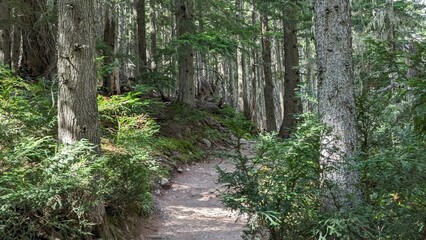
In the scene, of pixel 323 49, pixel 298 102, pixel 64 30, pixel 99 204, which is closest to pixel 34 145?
pixel 99 204

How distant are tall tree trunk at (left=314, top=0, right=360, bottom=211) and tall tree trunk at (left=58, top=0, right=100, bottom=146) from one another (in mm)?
2766

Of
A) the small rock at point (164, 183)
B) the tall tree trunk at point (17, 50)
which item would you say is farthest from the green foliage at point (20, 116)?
the tall tree trunk at point (17, 50)

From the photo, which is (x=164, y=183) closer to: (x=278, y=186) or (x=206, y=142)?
(x=206, y=142)

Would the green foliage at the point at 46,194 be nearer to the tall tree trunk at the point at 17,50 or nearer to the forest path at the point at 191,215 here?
the forest path at the point at 191,215

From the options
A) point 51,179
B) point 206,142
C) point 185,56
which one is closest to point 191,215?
point 51,179

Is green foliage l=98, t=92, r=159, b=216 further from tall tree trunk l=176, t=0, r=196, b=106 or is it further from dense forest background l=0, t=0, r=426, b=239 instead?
tall tree trunk l=176, t=0, r=196, b=106

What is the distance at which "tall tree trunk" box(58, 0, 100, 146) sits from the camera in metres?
4.20

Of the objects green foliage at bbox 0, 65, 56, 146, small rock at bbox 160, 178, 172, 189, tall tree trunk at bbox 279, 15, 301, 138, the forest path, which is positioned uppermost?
tall tree trunk at bbox 279, 15, 301, 138

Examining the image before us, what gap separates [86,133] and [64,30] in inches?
49.1

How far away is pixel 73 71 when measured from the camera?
421 centimetres

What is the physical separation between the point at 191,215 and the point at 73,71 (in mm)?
3648

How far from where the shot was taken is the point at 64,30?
4223 mm

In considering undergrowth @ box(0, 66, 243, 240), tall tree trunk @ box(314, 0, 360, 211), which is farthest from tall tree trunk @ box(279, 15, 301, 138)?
tall tree trunk @ box(314, 0, 360, 211)

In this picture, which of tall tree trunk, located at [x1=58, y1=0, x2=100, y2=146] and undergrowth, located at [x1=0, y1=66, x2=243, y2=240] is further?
tall tree trunk, located at [x1=58, y1=0, x2=100, y2=146]
